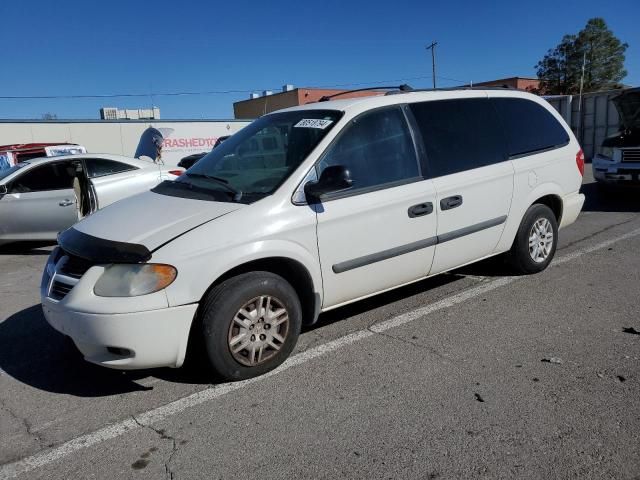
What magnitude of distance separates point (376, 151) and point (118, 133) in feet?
66.8

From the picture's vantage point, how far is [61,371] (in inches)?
149

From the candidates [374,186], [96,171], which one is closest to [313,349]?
[374,186]

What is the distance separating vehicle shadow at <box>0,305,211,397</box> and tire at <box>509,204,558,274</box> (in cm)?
317

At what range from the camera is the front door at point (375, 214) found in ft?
→ 12.3

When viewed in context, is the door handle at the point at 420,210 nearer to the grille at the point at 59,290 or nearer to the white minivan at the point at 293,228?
the white minivan at the point at 293,228

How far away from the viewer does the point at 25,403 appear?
3367mm

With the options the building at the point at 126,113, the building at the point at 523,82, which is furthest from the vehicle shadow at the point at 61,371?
the building at the point at 523,82

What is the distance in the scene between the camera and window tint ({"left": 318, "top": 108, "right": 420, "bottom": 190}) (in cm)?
387

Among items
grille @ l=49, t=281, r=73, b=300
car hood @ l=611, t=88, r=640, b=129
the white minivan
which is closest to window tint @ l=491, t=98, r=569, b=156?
the white minivan

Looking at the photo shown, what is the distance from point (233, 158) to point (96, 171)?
496 centimetres

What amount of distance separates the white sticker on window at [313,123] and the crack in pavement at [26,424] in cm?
261

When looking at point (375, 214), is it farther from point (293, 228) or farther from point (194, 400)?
point (194, 400)

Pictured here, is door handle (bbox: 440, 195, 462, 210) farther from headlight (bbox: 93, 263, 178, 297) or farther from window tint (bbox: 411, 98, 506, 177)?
headlight (bbox: 93, 263, 178, 297)

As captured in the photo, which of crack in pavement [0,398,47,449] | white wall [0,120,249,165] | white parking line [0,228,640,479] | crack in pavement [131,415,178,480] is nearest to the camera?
crack in pavement [131,415,178,480]
